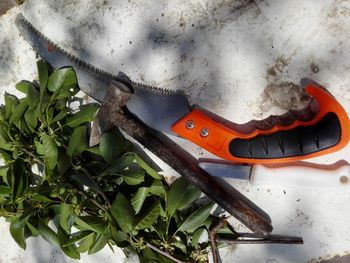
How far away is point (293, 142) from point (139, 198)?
0.60 m

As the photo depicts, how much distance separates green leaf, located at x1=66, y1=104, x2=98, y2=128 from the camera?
179cm

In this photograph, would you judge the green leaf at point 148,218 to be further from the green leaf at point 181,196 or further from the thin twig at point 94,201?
the thin twig at point 94,201

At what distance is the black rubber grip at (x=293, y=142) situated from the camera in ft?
4.73

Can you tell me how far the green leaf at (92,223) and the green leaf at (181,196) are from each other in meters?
0.25

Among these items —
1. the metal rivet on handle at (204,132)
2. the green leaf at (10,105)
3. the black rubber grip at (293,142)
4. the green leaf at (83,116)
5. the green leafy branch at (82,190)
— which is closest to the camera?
the black rubber grip at (293,142)

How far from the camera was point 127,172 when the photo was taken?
68.7 inches

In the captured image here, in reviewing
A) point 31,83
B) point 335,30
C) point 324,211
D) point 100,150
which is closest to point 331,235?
point 324,211

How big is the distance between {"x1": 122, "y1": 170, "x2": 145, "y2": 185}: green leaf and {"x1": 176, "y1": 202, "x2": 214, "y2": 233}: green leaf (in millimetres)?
224

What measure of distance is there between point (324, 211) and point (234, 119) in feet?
1.49

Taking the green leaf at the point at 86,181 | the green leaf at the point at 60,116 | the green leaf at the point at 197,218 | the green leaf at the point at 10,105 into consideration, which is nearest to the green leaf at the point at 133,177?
the green leaf at the point at 86,181

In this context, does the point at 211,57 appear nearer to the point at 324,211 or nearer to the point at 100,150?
the point at 100,150

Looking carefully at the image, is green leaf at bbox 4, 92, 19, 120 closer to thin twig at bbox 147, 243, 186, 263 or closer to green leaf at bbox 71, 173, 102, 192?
green leaf at bbox 71, 173, 102, 192

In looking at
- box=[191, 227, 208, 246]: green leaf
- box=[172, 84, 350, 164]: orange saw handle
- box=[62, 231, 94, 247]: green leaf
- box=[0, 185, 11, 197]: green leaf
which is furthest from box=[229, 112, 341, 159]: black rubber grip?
box=[0, 185, 11, 197]: green leaf

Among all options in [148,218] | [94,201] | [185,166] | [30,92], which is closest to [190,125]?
[185,166]
